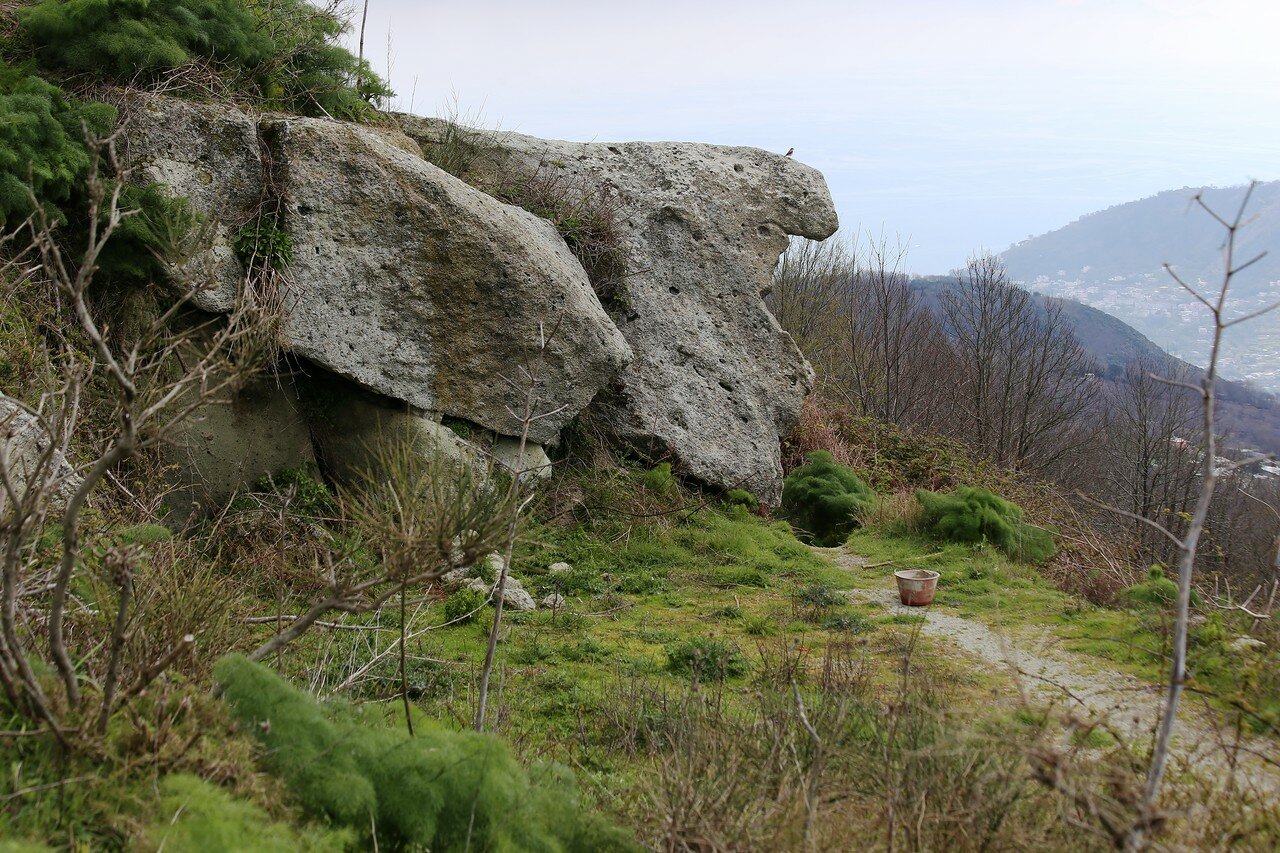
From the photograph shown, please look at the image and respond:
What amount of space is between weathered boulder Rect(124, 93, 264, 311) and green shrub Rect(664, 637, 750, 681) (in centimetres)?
461

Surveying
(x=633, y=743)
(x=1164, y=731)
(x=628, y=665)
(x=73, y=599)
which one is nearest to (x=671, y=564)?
(x=628, y=665)

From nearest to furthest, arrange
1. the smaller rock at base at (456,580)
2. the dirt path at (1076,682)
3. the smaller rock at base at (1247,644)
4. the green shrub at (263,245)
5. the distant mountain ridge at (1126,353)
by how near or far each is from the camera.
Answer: the dirt path at (1076,682) → the smaller rock at base at (1247,644) → the smaller rock at base at (456,580) → the green shrub at (263,245) → the distant mountain ridge at (1126,353)

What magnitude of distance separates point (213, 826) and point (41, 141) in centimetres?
619

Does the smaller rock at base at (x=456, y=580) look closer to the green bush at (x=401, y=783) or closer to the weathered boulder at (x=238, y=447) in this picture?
the weathered boulder at (x=238, y=447)

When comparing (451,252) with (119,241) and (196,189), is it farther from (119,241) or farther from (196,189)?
(119,241)

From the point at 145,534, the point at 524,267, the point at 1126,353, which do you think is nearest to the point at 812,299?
the point at 524,267

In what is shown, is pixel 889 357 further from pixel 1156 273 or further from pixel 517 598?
pixel 1156 273

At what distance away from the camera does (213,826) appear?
2.13 metres

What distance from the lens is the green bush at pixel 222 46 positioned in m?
7.32

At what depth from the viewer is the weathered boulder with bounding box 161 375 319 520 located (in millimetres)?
7113

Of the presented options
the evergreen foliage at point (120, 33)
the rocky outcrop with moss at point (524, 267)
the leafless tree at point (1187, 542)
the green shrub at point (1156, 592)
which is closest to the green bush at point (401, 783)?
the leafless tree at point (1187, 542)

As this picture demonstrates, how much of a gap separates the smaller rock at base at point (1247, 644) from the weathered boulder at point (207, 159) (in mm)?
7361

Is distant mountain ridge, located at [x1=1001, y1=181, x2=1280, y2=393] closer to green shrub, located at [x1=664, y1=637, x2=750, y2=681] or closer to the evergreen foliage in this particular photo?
green shrub, located at [x1=664, y1=637, x2=750, y2=681]

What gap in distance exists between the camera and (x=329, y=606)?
269cm
